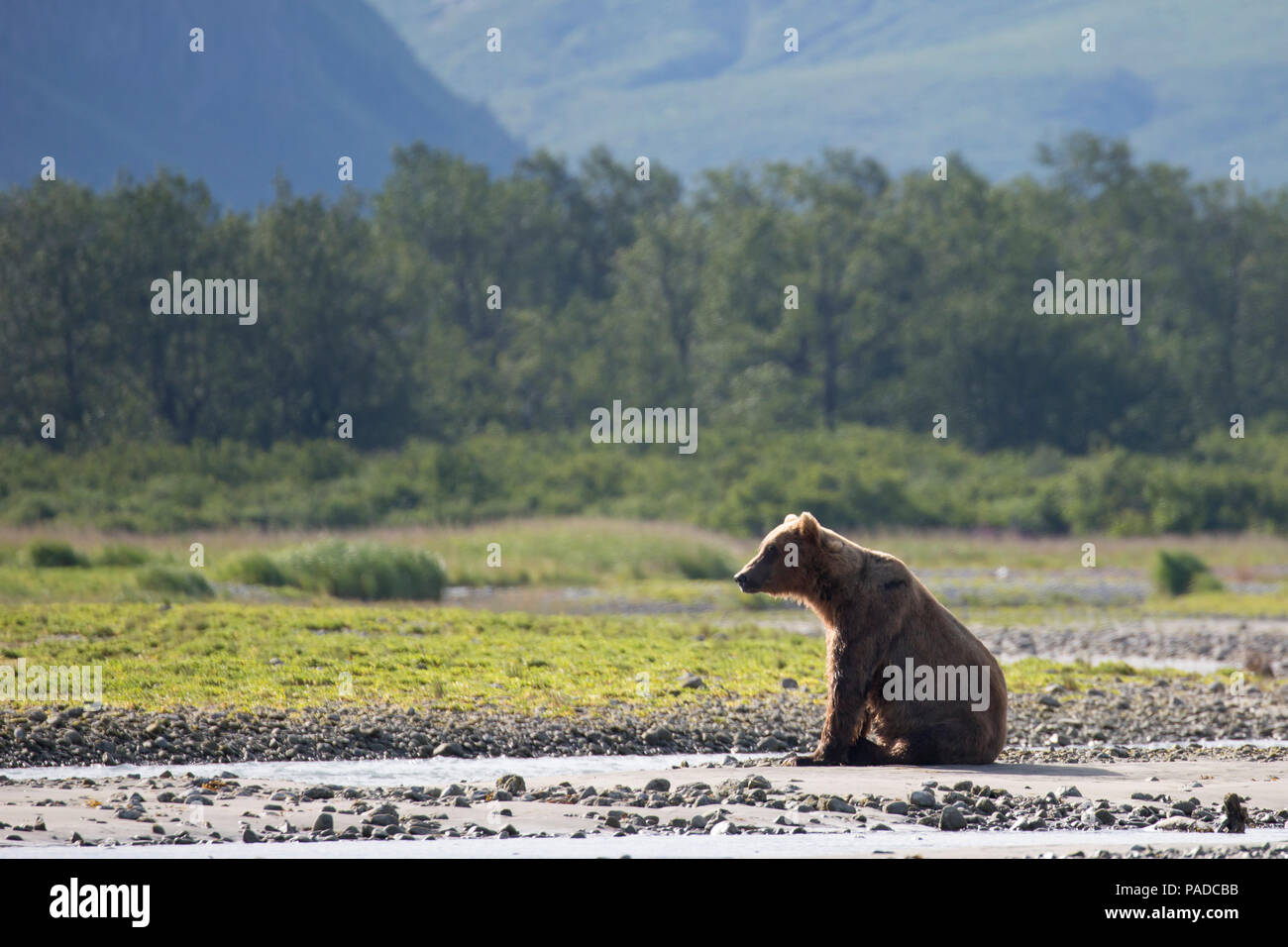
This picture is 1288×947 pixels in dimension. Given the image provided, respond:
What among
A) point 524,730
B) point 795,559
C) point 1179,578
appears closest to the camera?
point 795,559

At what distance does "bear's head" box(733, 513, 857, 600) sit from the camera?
42.9 ft

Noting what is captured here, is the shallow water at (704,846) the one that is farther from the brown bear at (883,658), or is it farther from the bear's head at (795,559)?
the bear's head at (795,559)

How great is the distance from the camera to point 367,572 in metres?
31.0

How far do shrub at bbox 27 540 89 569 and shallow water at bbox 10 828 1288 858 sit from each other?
2390 cm

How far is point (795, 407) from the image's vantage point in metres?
79.2

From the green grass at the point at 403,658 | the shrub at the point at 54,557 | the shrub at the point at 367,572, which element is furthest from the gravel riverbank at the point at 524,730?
the shrub at the point at 54,557

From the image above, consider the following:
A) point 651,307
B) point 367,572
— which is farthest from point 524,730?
point 651,307

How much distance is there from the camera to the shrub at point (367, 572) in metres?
30.4

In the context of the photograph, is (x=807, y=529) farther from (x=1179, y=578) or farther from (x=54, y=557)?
(x=1179, y=578)

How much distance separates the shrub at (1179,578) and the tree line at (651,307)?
3465cm

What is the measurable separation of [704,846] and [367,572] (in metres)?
21.8

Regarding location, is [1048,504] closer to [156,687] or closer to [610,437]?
[610,437]
